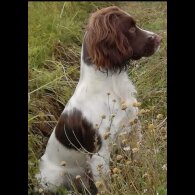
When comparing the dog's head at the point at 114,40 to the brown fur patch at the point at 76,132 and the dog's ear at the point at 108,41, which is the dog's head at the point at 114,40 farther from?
the brown fur patch at the point at 76,132

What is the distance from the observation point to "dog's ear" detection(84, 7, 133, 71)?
13.6 feet

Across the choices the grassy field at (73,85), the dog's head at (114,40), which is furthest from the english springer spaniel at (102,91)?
the grassy field at (73,85)

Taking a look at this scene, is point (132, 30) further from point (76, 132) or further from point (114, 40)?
point (76, 132)

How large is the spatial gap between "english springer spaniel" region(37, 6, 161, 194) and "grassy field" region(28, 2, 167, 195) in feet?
0.62

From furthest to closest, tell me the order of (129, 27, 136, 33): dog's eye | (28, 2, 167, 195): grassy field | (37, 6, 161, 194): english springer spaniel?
(129, 27, 136, 33): dog's eye < (37, 6, 161, 194): english springer spaniel < (28, 2, 167, 195): grassy field

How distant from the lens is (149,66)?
6234 millimetres

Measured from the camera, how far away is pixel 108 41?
4184 mm

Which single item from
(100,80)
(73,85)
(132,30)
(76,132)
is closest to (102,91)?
(100,80)

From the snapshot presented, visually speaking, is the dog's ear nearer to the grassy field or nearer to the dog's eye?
the dog's eye

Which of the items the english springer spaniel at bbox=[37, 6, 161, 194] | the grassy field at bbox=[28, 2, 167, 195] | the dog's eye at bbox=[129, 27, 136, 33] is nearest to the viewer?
the grassy field at bbox=[28, 2, 167, 195]

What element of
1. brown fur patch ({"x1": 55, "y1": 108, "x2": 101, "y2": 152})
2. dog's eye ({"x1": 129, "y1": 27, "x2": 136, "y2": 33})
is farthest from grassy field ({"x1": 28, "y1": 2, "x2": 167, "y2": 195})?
dog's eye ({"x1": 129, "y1": 27, "x2": 136, "y2": 33})

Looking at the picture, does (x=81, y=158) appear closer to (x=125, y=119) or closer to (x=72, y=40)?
(x=125, y=119)

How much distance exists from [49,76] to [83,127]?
152cm

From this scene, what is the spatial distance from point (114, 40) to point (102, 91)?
0.41m
